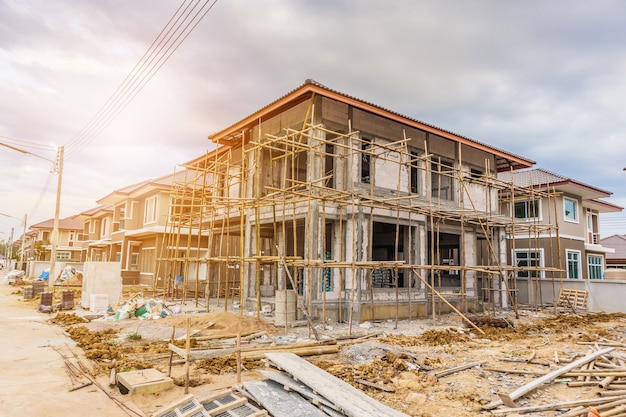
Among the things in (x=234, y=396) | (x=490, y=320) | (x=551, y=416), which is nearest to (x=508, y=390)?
(x=551, y=416)

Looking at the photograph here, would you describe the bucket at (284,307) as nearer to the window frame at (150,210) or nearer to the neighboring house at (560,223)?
the neighboring house at (560,223)

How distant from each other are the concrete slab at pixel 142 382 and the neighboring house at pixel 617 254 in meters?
38.0

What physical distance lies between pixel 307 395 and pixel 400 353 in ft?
11.2

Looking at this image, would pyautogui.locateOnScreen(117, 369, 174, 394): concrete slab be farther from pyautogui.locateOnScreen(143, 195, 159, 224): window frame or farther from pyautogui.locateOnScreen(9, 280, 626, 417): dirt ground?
pyautogui.locateOnScreen(143, 195, 159, 224): window frame

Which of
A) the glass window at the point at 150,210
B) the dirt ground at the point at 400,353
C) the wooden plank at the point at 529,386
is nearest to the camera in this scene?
the wooden plank at the point at 529,386

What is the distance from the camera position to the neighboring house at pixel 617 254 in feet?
113

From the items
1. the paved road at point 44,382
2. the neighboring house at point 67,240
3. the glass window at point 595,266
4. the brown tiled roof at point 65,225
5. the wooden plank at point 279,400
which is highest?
the brown tiled roof at point 65,225

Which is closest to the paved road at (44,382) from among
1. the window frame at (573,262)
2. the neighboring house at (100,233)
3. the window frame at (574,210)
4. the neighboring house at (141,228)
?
the neighboring house at (141,228)

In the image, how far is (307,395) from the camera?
5.66m

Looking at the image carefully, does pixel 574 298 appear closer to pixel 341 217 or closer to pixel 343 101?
pixel 341 217

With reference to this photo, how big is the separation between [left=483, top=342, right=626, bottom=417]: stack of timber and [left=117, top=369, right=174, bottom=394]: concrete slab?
189 inches

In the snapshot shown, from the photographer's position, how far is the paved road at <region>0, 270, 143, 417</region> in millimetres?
5562

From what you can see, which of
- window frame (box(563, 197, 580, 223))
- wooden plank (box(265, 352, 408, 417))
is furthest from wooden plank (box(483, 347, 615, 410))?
window frame (box(563, 197, 580, 223))

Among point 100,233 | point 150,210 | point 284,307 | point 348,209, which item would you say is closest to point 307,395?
point 284,307
